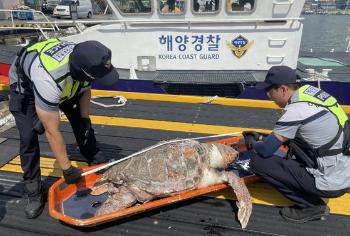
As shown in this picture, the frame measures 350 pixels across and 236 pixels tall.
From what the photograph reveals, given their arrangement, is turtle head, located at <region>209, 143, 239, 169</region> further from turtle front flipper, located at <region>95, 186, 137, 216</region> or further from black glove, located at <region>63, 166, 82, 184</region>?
black glove, located at <region>63, 166, 82, 184</region>

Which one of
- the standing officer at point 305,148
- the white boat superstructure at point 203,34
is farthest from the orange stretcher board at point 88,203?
the white boat superstructure at point 203,34

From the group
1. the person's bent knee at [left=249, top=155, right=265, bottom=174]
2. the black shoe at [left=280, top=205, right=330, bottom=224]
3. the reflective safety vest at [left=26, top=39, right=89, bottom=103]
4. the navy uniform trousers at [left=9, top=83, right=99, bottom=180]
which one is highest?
the reflective safety vest at [left=26, top=39, right=89, bottom=103]

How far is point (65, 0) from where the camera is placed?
84.3ft

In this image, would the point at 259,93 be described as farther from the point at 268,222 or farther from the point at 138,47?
the point at 268,222

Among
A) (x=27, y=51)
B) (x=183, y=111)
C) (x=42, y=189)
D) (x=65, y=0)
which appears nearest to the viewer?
(x=27, y=51)

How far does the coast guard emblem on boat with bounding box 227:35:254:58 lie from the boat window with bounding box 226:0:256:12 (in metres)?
0.63

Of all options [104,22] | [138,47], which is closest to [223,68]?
[138,47]

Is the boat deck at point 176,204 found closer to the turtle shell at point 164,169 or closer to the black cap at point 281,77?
the turtle shell at point 164,169

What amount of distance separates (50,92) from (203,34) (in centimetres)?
543

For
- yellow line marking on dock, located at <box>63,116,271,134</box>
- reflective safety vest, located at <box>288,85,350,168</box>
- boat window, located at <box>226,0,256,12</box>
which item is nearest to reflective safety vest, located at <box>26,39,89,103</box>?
reflective safety vest, located at <box>288,85,350,168</box>

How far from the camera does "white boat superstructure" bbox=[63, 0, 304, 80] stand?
755cm

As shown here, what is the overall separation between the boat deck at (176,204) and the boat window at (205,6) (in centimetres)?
245

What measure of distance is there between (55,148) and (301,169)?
8.01ft

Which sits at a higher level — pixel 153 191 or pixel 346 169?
pixel 346 169
